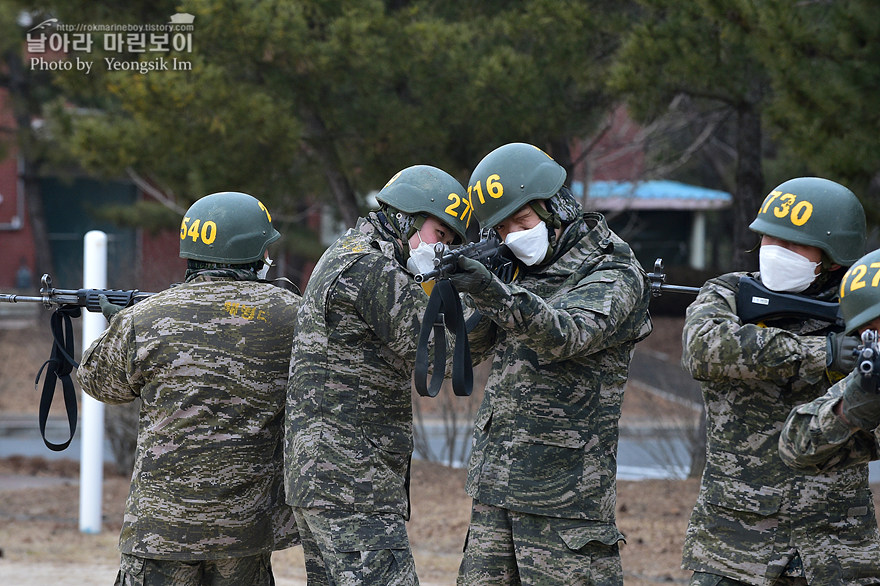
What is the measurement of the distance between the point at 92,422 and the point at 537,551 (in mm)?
4746

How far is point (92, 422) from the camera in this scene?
7523 millimetres

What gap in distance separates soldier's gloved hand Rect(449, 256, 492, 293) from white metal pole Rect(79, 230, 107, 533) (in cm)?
445

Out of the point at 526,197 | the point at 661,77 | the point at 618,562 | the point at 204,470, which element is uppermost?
the point at 661,77

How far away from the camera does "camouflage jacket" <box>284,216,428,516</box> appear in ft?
11.9

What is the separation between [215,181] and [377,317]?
6.20 meters

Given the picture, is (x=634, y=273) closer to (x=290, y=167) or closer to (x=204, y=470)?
(x=204, y=470)

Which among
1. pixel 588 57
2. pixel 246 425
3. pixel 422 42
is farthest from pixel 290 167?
pixel 246 425

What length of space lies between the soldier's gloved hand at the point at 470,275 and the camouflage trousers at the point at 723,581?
1335 millimetres

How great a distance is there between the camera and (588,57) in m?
8.34

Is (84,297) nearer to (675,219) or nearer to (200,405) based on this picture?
Result: (200,405)

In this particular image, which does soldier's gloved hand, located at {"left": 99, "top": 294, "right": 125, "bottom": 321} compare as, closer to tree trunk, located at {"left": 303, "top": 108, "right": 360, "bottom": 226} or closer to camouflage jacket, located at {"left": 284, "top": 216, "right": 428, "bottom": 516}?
camouflage jacket, located at {"left": 284, "top": 216, "right": 428, "bottom": 516}

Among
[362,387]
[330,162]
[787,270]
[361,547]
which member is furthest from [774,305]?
[330,162]

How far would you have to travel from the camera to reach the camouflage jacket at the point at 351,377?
3.64 m

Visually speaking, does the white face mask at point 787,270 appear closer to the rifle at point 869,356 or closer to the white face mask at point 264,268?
the rifle at point 869,356
